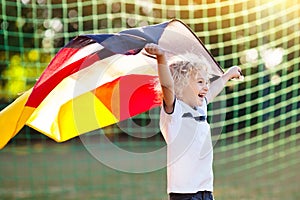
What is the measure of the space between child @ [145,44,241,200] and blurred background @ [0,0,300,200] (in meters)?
3.51

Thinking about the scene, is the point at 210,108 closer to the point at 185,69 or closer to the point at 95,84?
the point at 95,84

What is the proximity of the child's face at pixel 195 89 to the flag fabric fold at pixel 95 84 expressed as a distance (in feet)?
0.45

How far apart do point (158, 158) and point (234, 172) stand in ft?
6.19

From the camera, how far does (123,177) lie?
8656mm

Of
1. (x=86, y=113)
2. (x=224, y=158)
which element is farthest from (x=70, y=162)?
(x=86, y=113)

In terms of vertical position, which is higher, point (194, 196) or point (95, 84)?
point (95, 84)

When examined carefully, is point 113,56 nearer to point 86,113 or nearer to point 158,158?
point 86,113

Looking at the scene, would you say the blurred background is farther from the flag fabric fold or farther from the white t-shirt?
the white t-shirt

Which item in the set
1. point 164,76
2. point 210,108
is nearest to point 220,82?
point 164,76

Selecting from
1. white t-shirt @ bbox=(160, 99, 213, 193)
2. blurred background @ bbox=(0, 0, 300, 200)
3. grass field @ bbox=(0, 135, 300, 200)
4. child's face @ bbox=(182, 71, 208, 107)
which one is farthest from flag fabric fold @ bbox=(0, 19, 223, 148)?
blurred background @ bbox=(0, 0, 300, 200)

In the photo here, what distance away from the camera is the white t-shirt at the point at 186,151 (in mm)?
3314

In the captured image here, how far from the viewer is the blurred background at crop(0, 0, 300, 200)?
7938 mm

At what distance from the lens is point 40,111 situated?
11.7 ft

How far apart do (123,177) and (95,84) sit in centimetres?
507
